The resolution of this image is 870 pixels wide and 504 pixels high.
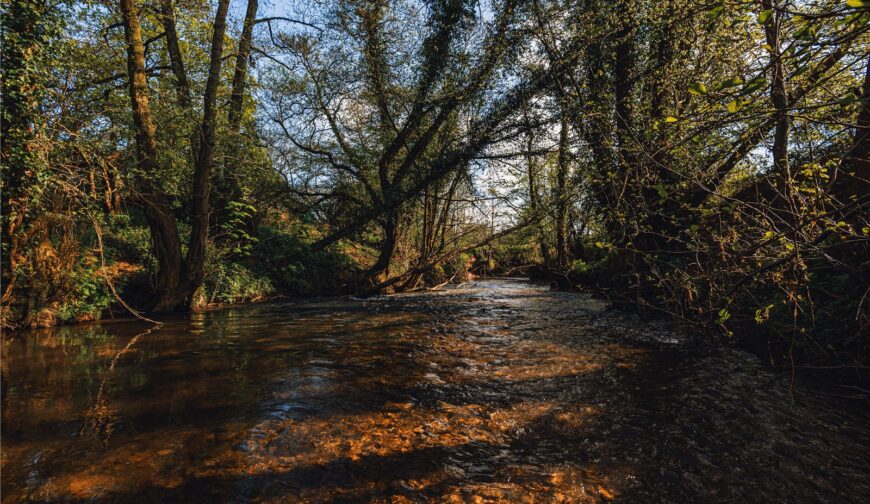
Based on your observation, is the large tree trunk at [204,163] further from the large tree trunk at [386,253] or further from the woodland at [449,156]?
the large tree trunk at [386,253]

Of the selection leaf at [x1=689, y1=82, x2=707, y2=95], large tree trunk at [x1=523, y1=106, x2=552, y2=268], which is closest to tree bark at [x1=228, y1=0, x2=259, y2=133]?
large tree trunk at [x1=523, y1=106, x2=552, y2=268]

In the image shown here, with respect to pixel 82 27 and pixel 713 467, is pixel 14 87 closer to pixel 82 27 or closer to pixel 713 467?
pixel 82 27

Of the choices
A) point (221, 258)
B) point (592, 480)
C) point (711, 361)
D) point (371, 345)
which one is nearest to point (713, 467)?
point (592, 480)

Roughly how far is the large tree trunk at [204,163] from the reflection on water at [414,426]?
3934 millimetres

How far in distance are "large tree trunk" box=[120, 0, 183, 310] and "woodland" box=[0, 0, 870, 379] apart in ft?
0.18

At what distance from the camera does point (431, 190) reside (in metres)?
15.8

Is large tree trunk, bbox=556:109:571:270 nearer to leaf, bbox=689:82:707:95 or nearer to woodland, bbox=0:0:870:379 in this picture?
woodland, bbox=0:0:870:379

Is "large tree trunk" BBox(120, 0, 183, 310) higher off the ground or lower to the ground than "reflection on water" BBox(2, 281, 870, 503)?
higher

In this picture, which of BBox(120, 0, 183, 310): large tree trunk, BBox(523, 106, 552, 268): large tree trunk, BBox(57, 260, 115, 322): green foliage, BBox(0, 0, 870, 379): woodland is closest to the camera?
BBox(0, 0, 870, 379): woodland

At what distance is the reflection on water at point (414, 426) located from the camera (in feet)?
8.57

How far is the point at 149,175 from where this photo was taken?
9.34 meters

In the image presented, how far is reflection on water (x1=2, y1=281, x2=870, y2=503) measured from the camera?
261 centimetres

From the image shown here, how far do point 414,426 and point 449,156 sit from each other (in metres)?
10.9

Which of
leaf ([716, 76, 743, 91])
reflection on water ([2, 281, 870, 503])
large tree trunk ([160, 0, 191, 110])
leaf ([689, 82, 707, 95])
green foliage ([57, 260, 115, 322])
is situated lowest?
reflection on water ([2, 281, 870, 503])
